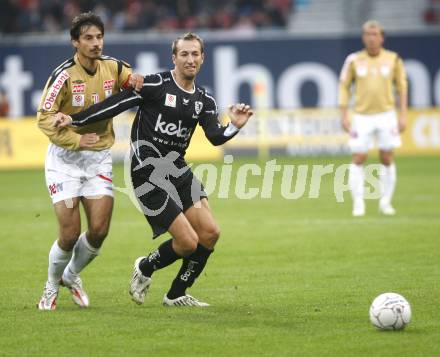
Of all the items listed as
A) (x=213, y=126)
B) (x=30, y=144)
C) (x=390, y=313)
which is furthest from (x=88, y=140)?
(x=30, y=144)

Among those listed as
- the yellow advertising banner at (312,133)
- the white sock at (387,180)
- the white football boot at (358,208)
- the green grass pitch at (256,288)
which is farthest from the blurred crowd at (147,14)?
the white football boot at (358,208)

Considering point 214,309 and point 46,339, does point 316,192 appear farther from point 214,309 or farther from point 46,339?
point 46,339

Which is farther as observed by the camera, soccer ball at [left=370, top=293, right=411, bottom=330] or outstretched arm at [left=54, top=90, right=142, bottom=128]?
outstretched arm at [left=54, top=90, right=142, bottom=128]

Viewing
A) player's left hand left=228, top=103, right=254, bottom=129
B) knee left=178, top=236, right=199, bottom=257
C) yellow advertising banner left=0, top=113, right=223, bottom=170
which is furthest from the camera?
yellow advertising banner left=0, top=113, right=223, bottom=170

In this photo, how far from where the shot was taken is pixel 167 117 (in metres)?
8.73

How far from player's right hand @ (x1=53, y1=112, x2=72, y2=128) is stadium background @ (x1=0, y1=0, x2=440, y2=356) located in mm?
1617

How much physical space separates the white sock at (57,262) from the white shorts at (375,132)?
773 cm

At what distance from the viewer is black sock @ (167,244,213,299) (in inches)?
347

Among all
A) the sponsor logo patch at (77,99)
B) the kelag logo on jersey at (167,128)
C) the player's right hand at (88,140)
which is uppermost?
the sponsor logo patch at (77,99)

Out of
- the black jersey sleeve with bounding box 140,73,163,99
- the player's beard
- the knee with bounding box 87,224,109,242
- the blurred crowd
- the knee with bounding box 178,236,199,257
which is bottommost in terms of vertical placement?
the knee with bounding box 178,236,199,257

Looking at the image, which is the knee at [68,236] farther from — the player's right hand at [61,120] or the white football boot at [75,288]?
the player's right hand at [61,120]

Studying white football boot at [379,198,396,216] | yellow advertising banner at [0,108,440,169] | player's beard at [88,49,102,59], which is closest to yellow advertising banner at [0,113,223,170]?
yellow advertising banner at [0,108,440,169]

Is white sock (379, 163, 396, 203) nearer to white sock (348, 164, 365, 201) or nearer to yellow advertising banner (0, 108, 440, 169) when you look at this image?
white sock (348, 164, 365, 201)

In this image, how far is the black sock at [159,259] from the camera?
28.7 ft
